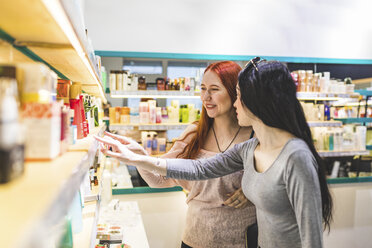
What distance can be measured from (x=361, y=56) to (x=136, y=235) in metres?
4.41

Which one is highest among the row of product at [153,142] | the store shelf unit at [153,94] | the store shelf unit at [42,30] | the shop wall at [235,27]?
the shop wall at [235,27]

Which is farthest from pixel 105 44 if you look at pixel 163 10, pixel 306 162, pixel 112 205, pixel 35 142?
pixel 35 142

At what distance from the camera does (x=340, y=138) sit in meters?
4.42

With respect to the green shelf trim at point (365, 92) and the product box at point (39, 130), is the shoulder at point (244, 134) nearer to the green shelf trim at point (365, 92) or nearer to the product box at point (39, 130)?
the product box at point (39, 130)

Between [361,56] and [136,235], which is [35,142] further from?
[361,56]

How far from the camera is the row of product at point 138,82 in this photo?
3.74 metres

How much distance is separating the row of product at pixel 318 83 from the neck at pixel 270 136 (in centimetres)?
284

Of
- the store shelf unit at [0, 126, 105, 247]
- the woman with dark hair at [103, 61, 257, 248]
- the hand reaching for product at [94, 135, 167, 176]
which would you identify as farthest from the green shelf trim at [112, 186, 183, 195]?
the store shelf unit at [0, 126, 105, 247]

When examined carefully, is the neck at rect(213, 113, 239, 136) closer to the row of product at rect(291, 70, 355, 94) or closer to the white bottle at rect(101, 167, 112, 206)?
the white bottle at rect(101, 167, 112, 206)

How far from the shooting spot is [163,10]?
4.16m

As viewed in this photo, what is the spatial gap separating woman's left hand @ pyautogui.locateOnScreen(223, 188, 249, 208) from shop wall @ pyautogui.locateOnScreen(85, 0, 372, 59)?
2.73 m

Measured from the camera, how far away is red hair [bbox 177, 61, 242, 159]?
2.12 m

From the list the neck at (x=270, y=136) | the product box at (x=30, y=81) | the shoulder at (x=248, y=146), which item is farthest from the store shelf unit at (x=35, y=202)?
the shoulder at (x=248, y=146)

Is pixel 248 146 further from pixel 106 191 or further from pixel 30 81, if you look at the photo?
pixel 106 191
